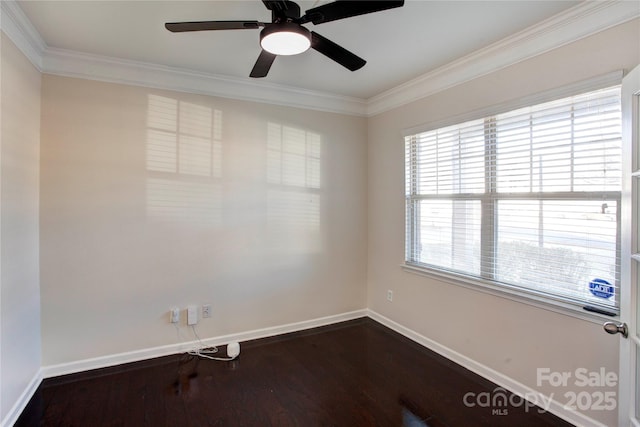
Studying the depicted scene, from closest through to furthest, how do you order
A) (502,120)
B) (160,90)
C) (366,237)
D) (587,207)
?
(587,207)
(502,120)
(160,90)
(366,237)

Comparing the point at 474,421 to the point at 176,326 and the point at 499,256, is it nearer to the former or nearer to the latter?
the point at 499,256

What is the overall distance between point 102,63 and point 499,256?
3503 mm

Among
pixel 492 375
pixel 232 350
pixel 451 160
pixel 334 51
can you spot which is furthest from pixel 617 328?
pixel 232 350

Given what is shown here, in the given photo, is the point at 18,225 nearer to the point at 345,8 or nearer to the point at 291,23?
the point at 291,23

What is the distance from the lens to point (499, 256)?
250cm

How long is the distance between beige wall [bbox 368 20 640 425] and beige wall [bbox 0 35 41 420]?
3070mm

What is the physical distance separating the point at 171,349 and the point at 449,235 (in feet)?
8.87

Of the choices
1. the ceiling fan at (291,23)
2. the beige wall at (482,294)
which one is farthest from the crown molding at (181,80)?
the ceiling fan at (291,23)

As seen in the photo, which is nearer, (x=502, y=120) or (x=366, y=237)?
(x=502, y=120)

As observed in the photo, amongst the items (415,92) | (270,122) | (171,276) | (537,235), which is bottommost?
(171,276)

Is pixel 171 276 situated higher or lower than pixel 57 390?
higher

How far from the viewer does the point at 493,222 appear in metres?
2.53

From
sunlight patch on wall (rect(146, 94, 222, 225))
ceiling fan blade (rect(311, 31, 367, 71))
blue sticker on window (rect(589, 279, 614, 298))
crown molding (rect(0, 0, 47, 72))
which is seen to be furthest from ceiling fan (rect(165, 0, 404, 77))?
blue sticker on window (rect(589, 279, 614, 298))

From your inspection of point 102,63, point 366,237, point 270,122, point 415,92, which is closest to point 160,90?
point 102,63
